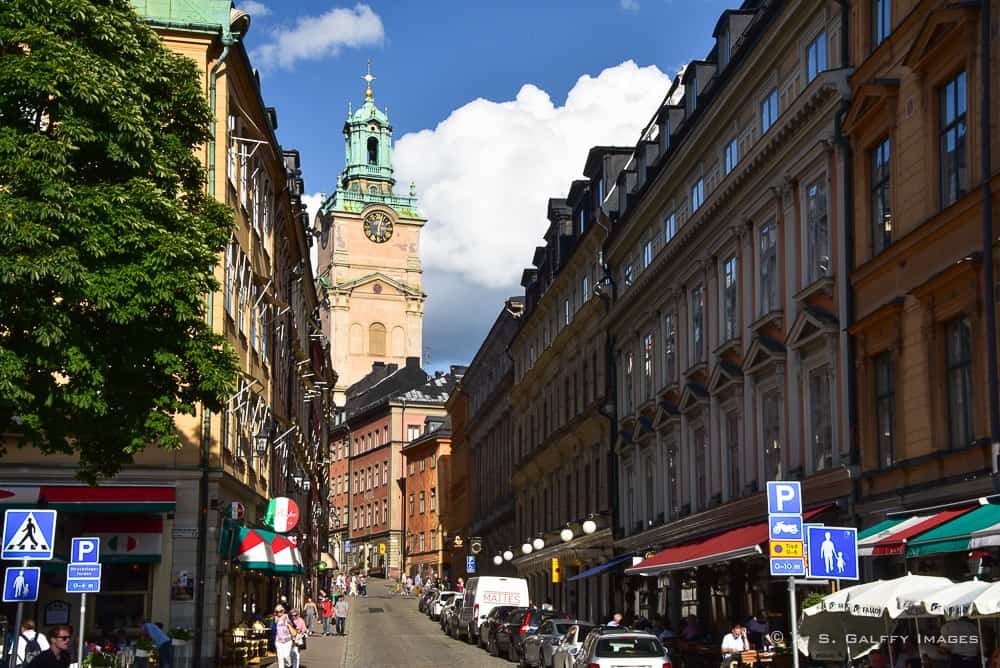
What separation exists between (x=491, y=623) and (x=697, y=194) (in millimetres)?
14826

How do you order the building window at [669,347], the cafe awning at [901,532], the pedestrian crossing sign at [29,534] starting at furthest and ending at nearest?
the building window at [669,347] → the cafe awning at [901,532] → the pedestrian crossing sign at [29,534]

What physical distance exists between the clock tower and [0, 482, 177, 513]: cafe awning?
110936 mm

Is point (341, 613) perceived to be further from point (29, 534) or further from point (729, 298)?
point (29, 534)

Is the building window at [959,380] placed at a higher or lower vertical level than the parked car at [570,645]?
higher

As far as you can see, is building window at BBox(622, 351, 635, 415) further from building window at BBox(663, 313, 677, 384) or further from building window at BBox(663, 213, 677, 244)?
building window at BBox(663, 213, 677, 244)

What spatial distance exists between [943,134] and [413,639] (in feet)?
107

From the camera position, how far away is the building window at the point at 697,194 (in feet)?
127

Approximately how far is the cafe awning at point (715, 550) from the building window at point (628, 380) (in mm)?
10206

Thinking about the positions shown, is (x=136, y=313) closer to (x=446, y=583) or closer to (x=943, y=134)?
(x=943, y=134)

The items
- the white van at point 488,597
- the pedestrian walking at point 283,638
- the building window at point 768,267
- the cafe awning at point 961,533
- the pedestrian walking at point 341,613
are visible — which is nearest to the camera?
the cafe awning at point 961,533

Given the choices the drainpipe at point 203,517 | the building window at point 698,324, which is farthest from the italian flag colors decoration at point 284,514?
the building window at point 698,324

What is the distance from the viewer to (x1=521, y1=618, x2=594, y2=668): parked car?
1359 inches

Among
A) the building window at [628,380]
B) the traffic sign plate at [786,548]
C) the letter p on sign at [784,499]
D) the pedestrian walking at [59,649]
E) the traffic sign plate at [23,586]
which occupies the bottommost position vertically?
the pedestrian walking at [59,649]

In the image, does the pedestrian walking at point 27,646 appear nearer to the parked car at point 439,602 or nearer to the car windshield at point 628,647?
the car windshield at point 628,647
